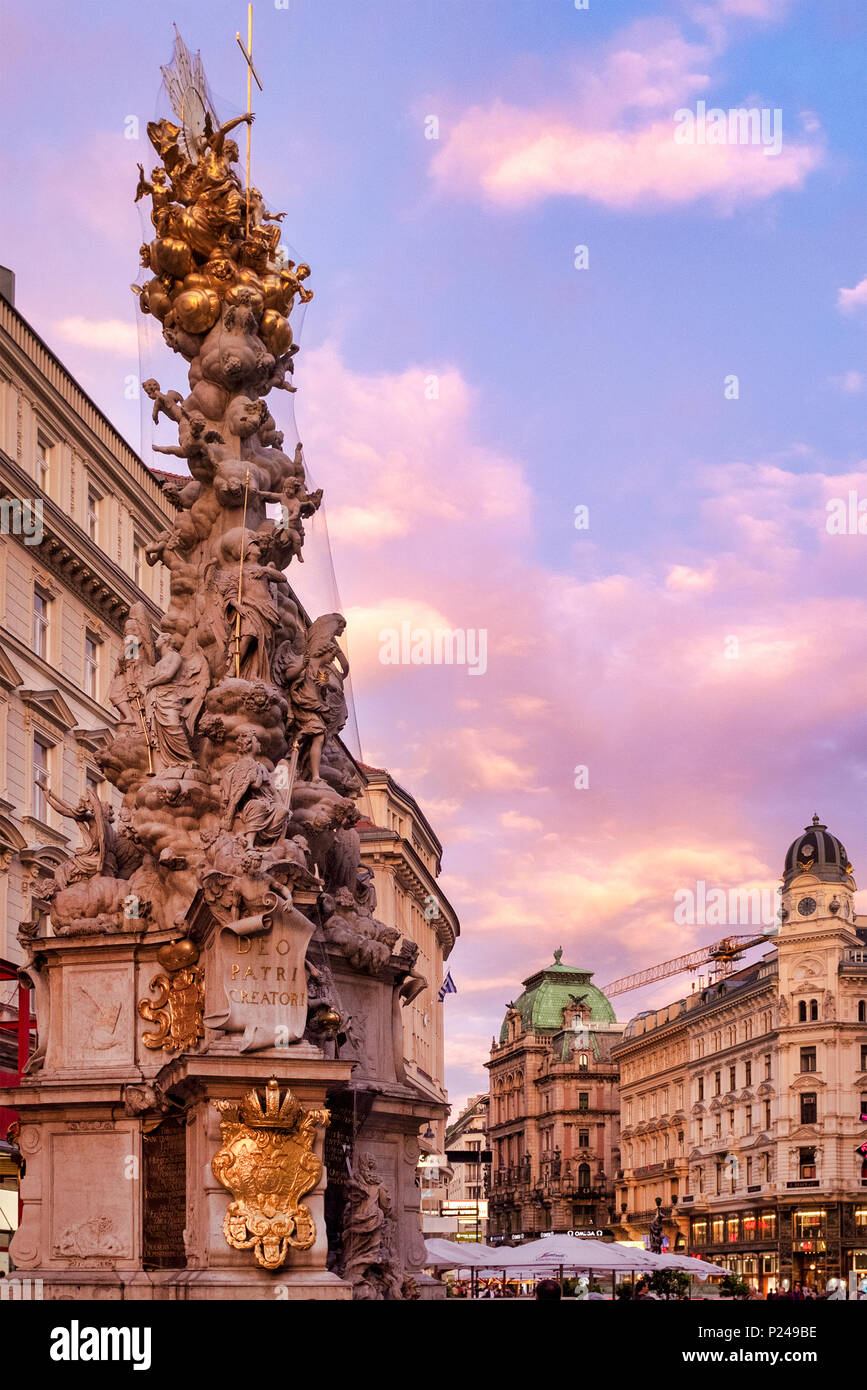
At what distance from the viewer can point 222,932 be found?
16656mm

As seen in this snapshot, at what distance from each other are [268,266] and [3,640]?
76.9ft

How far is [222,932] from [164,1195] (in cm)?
268

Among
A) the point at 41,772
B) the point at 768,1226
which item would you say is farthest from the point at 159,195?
the point at 768,1226

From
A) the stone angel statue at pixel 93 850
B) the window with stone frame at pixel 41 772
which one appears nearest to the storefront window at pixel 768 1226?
the window with stone frame at pixel 41 772

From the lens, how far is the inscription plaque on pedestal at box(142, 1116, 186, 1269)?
1731 cm

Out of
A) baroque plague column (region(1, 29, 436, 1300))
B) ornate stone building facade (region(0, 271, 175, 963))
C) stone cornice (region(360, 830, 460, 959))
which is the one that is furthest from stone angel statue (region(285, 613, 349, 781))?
stone cornice (region(360, 830, 460, 959))

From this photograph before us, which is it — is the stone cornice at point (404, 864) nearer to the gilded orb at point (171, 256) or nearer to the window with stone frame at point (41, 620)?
the window with stone frame at point (41, 620)

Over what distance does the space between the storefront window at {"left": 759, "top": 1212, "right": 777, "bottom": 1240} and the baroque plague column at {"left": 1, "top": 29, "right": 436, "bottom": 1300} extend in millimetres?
92221

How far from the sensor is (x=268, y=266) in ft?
70.4

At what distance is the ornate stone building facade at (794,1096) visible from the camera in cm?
10450

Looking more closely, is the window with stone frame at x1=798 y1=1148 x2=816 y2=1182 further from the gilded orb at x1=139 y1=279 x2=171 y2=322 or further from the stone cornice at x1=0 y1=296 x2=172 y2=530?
the gilded orb at x1=139 y1=279 x2=171 y2=322

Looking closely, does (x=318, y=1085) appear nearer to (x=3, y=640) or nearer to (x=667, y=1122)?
(x=3, y=640)

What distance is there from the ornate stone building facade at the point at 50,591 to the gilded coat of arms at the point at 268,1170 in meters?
24.8
